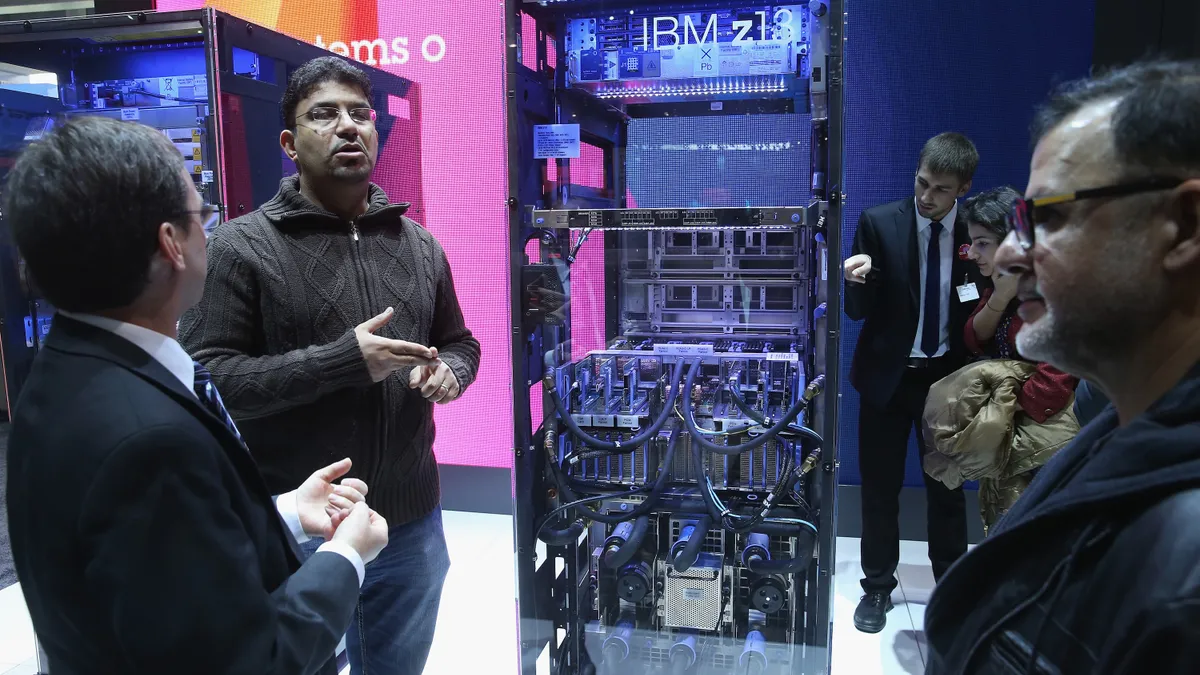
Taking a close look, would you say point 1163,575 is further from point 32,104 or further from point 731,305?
point 32,104

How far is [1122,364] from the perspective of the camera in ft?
2.98

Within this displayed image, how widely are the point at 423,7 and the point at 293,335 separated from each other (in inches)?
105

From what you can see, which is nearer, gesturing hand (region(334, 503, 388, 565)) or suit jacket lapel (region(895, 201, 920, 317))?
gesturing hand (region(334, 503, 388, 565))

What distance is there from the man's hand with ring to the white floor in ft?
4.70

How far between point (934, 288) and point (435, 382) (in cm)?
197

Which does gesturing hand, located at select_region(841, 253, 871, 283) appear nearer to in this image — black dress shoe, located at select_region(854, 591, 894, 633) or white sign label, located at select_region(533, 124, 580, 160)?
white sign label, located at select_region(533, 124, 580, 160)

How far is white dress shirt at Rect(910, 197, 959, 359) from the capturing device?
2.93 m

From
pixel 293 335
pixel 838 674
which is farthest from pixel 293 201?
pixel 838 674

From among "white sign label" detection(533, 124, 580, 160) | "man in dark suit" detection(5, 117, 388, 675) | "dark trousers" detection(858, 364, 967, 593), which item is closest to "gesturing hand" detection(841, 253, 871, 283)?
"dark trousers" detection(858, 364, 967, 593)

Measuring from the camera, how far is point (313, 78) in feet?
6.30

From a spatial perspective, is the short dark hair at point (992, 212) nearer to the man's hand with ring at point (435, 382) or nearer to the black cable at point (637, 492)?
the black cable at point (637, 492)

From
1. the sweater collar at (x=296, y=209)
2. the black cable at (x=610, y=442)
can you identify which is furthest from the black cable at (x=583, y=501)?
the sweater collar at (x=296, y=209)

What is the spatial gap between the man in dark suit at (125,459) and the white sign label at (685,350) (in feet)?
4.97

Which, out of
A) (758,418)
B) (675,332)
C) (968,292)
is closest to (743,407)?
(758,418)
